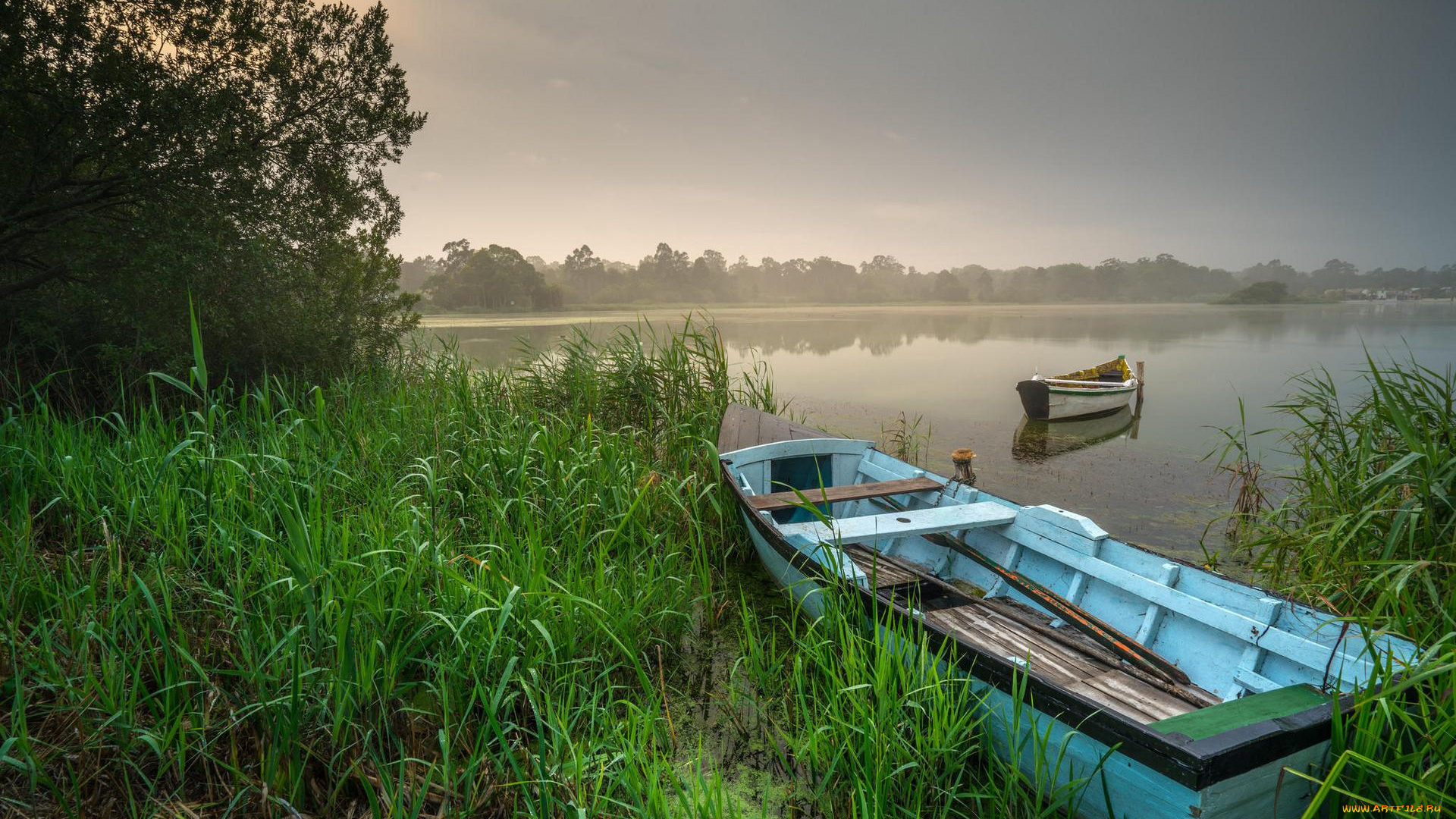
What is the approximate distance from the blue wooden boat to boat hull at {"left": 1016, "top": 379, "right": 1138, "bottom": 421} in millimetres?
7474

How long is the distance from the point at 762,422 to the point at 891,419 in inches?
240

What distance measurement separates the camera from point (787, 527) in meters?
3.85

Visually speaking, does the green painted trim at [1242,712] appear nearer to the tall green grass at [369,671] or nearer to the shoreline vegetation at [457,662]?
the shoreline vegetation at [457,662]

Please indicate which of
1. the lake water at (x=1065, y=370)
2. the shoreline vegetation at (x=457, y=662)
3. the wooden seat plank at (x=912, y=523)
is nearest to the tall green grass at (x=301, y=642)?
the shoreline vegetation at (x=457, y=662)

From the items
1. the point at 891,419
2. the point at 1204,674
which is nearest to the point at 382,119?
the point at 891,419

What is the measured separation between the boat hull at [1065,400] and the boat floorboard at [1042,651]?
8581mm

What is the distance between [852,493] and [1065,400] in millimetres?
8665

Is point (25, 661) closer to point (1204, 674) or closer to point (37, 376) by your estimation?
point (1204, 674)

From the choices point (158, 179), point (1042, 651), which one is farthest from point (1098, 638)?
point (158, 179)

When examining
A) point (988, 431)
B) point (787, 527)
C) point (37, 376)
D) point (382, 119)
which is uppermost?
point (382, 119)

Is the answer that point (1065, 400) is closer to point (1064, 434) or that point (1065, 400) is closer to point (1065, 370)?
point (1064, 434)

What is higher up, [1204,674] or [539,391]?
[539,391]

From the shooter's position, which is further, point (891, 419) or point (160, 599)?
point (891, 419)

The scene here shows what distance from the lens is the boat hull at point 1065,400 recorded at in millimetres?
11148
